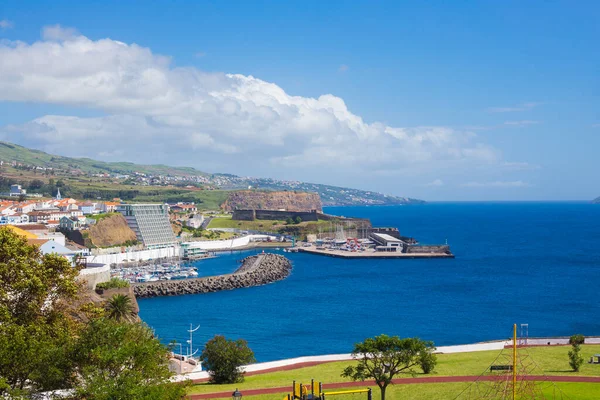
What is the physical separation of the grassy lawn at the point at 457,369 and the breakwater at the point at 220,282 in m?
40.5

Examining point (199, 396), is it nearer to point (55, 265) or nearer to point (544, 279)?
point (55, 265)

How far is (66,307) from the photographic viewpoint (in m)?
21.1

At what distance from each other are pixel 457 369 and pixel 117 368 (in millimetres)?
16998

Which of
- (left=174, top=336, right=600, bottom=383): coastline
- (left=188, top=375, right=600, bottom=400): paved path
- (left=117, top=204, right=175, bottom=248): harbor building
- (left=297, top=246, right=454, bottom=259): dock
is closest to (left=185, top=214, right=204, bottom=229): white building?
(left=117, top=204, right=175, bottom=248): harbor building

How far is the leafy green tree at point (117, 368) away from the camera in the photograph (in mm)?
15000

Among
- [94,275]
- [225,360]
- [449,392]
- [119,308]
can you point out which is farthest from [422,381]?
[94,275]

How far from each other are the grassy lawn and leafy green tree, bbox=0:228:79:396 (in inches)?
294

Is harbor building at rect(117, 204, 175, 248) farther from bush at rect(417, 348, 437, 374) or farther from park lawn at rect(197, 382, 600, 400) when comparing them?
park lawn at rect(197, 382, 600, 400)

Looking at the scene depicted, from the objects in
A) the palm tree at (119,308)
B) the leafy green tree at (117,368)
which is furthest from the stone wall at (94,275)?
the leafy green tree at (117,368)

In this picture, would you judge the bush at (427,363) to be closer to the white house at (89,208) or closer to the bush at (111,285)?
the bush at (111,285)

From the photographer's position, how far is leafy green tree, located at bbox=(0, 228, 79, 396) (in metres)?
16.8

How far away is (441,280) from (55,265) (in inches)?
2567

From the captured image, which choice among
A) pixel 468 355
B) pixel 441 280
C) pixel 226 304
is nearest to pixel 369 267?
pixel 441 280

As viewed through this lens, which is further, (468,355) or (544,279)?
(544,279)
